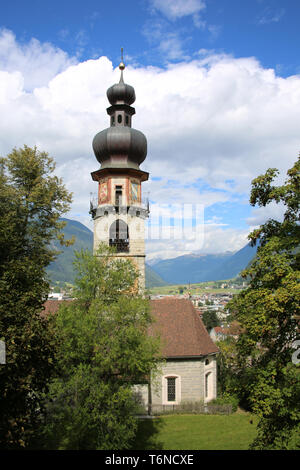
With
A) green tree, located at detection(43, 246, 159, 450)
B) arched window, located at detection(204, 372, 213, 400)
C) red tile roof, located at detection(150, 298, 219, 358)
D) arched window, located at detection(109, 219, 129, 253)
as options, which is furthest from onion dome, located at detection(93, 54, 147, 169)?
arched window, located at detection(204, 372, 213, 400)

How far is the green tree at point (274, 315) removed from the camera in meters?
11.3

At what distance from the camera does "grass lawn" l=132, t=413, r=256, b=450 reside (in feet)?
68.5

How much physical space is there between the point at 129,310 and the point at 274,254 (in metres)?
7.82

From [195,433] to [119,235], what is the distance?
1549cm

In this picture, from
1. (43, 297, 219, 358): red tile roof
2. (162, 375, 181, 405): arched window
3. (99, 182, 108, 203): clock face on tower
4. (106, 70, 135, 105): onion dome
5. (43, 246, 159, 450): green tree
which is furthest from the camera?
(106, 70, 135, 105): onion dome

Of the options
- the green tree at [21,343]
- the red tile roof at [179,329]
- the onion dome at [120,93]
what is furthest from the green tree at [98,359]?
the onion dome at [120,93]

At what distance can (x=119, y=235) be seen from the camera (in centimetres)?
3028

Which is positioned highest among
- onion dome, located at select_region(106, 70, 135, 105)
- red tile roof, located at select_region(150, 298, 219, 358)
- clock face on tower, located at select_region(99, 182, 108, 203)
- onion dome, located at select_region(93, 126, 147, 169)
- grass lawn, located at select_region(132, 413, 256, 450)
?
Answer: onion dome, located at select_region(106, 70, 135, 105)

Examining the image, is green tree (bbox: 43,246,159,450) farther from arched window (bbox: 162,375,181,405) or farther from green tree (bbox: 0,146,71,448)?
arched window (bbox: 162,375,181,405)

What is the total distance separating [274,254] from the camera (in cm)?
1273

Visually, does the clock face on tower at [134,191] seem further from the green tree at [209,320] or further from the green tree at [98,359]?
the green tree at [209,320]

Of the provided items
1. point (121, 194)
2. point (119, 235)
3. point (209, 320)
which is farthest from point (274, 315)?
point (209, 320)

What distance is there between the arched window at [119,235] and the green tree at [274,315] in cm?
1711

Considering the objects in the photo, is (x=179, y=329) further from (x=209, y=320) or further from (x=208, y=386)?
(x=209, y=320)
